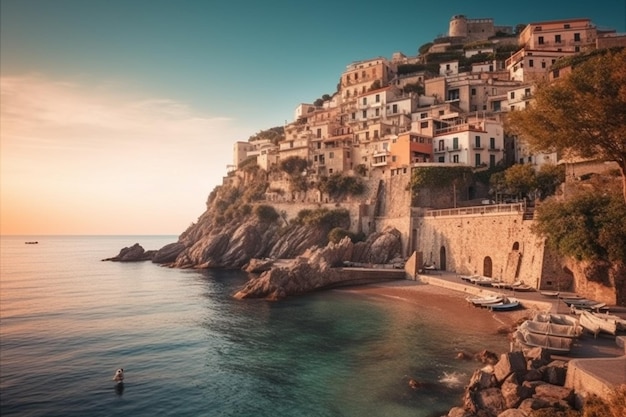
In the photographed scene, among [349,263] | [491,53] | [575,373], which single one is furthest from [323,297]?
[491,53]

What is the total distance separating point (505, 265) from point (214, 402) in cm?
3099

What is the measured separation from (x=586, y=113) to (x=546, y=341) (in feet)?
42.8

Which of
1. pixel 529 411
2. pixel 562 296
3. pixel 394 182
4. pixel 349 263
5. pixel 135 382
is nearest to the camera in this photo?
pixel 529 411

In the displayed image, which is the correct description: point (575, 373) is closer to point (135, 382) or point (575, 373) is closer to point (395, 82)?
point (135, 382)

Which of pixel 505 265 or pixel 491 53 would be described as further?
pixel 491 53

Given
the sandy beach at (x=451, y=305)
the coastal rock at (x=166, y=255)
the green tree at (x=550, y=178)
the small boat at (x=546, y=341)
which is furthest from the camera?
the coastal rock at (x=166, y=255)

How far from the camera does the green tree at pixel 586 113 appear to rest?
21234 mm

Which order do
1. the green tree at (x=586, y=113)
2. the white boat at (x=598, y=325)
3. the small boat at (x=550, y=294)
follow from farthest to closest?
the small boat at (x=550, y=294), the green tree at (x=586, y=113), the white boat at (x=598, y=325)

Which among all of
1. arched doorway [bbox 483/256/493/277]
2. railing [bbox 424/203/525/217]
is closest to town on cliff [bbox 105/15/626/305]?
railing [bbox 424/203/525/217]

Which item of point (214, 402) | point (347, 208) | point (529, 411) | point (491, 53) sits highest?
point (491, 53)

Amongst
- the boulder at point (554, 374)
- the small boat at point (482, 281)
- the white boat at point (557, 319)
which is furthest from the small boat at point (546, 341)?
the small boat at point (482, 281)

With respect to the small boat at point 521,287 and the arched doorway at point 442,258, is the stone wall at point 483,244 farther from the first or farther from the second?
the small boat at point 521,287

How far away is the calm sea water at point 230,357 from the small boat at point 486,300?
4.55m

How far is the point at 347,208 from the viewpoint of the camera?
2469 inches
